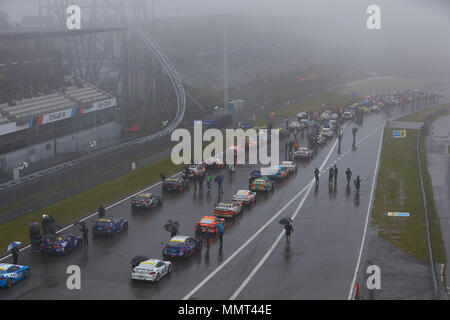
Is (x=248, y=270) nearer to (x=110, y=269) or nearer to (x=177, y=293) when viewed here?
(x=177, y=293)

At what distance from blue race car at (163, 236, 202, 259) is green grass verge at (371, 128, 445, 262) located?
12.0m

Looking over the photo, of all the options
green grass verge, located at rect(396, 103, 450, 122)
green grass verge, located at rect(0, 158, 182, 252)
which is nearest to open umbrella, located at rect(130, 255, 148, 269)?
green grass verge, located at rect(0, 158, 182, 252)

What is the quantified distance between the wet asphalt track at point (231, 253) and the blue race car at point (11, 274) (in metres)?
0.34

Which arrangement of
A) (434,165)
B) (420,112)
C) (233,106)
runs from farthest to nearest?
(420,112), (233,106), (434,165)

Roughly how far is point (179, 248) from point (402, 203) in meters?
20.2

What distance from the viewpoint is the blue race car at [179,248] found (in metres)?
34.9

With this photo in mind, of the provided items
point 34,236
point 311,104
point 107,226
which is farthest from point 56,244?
point 311,104

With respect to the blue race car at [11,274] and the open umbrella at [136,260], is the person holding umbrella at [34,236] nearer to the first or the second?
the blue race car at [11,274]

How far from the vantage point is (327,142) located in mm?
75375

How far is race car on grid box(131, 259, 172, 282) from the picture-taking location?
1227 inches

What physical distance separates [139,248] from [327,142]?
138ft

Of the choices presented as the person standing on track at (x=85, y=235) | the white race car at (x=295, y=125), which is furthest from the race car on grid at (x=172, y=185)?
Answer: the white race car at (x=295, y=125)

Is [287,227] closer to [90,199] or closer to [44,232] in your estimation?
[44,232]

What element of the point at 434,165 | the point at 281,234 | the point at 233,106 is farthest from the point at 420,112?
the point at 281,234
